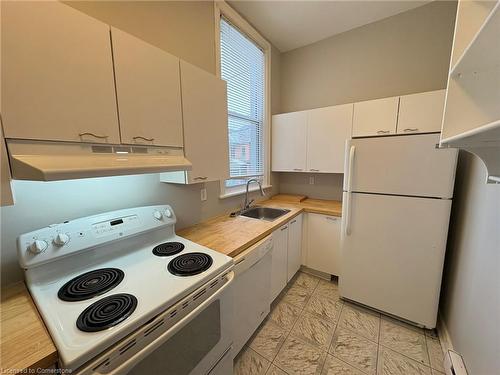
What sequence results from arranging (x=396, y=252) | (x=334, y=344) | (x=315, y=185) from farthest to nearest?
(x=315, y=185), (x=396, y=252), (x=334, y=344)

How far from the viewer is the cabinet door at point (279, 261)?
1833mm

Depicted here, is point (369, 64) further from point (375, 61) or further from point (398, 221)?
point (398, 221)

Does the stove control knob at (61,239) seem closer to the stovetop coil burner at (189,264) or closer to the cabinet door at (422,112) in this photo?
the stovetop coil burner at (189,264)

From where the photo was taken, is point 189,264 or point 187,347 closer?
point 187,347

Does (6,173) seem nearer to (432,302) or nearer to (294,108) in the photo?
(432,302)

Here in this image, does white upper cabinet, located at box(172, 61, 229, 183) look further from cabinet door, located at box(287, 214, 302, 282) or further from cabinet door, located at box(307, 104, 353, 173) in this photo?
cabinet door, located at box(307, 104, 353, 173)

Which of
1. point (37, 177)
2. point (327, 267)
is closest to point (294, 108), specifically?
point (327, 267)

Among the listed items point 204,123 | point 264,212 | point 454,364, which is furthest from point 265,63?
point 454,364

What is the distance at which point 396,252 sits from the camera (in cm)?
168

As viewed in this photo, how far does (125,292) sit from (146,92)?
40.4 inches

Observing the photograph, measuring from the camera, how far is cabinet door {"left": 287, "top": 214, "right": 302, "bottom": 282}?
2.13m

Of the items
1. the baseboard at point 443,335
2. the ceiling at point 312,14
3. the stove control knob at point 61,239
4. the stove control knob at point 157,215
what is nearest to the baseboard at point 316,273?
the baseboard at point 443,335

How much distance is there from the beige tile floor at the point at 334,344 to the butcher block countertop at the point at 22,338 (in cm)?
125

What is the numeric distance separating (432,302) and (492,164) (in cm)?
129
